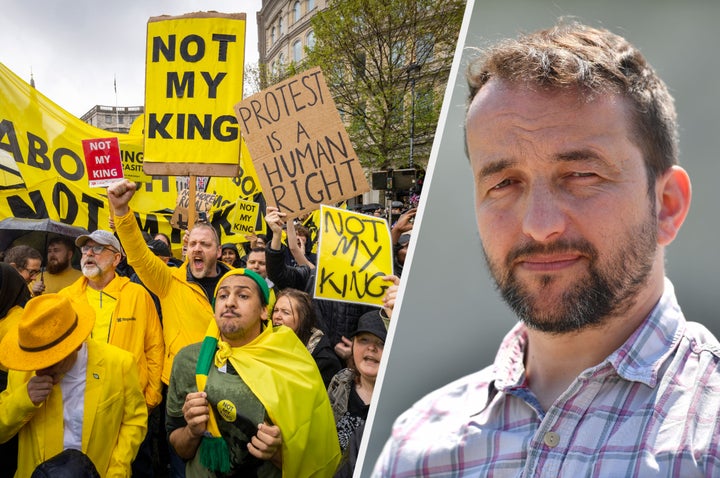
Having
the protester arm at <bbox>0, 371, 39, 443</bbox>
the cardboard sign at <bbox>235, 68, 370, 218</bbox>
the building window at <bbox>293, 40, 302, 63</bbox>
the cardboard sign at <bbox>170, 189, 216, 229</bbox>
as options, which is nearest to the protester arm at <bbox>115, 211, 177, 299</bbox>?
the cardboard sign at <bbox>235, 68, 370, 218</bbox>

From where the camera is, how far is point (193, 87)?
12.6ft

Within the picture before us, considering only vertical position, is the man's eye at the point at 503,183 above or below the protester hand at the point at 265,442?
above

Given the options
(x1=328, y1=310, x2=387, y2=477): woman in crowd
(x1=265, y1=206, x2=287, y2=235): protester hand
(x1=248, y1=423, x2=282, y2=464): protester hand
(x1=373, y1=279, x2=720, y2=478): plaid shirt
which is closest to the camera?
(x1=373, y1=279, x2=720, y2=478): plaid shirt

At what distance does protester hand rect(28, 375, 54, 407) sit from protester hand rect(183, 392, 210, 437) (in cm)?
62

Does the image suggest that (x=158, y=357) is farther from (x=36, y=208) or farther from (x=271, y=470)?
(x=36, y=208)

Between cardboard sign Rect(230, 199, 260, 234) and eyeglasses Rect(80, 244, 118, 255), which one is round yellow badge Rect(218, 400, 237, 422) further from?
cardboard sign Rect(230, 199, 260, 234)

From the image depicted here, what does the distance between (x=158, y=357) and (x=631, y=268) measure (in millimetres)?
3049

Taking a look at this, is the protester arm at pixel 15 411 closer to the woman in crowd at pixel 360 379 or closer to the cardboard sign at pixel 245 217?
the woman in crowd at pixel 360 379

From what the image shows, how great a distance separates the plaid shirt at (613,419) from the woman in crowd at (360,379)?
176 centimetres

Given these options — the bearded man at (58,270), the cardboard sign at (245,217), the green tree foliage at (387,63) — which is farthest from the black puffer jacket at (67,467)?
the green tree foliage at (387,63)

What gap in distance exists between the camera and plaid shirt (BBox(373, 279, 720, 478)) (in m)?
0.68

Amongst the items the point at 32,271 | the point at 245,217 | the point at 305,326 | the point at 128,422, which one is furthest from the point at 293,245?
the point at 245,217

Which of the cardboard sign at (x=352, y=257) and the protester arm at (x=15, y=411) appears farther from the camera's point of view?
the cardboard sign at (x=352, y=257)

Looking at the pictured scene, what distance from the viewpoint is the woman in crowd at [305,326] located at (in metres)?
3.12
